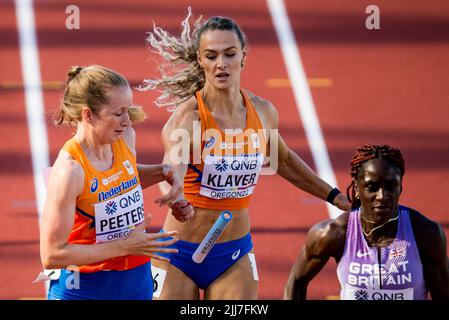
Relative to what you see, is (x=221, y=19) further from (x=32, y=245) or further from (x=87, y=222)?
(x=32, y=245)

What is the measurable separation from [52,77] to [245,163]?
14.9ft

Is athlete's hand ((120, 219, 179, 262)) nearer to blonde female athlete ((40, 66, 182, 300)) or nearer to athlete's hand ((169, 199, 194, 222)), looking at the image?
blonde female athlete ((40, 66, 182, 300))

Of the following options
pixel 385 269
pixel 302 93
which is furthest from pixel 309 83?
pixel 385 269

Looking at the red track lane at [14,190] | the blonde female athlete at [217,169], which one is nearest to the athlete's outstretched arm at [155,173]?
the blonde female athlete at [217,169]

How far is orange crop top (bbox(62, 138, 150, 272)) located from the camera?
4793 millimetres

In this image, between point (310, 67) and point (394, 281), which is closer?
point (394, 281)

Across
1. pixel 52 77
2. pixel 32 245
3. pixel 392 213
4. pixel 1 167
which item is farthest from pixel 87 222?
pixel 52 77

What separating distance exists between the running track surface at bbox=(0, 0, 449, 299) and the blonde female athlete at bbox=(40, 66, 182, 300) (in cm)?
239

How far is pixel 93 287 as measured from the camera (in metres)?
4.89

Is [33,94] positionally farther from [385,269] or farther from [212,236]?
[385,269]

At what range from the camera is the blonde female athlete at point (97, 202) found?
4.66m

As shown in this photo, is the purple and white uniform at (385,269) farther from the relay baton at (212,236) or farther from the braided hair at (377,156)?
the relay baton at (212,236)

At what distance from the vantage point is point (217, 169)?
571 centimetres
